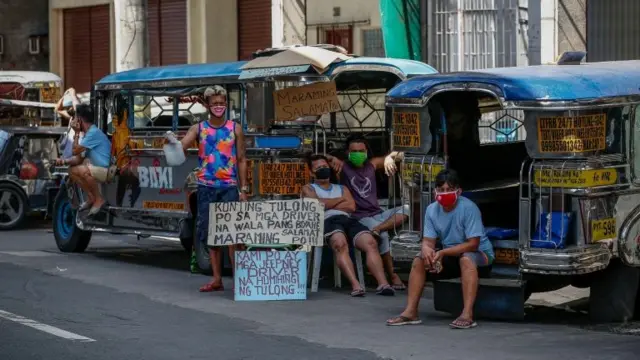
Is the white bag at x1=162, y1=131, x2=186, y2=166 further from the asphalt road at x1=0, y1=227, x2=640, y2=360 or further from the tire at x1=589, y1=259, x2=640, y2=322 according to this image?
the tire at x1=589, y1=259, x2=640, y2=322

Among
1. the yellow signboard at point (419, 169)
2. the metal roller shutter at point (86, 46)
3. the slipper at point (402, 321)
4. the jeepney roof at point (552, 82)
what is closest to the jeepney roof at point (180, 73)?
the yellow signboard at point (419, 169)

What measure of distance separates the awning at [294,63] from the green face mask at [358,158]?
101 centimetres

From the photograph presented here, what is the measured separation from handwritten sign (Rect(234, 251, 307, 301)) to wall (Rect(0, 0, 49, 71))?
21.6 m

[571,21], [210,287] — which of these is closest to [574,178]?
[210,287]

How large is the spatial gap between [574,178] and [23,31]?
24616 mm

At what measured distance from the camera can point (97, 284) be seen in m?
13.6

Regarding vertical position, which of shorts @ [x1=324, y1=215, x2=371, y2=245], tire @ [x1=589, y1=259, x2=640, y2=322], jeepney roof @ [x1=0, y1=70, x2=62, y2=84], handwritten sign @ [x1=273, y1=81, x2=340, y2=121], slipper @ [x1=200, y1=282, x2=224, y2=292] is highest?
jeepney roof @ [x1=0, y1=70, x2=62, y2=84]

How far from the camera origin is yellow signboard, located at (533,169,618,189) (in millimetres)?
10531

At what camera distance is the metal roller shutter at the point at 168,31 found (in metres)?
28.6

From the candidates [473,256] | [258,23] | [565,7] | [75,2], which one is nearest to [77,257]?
[473,256]

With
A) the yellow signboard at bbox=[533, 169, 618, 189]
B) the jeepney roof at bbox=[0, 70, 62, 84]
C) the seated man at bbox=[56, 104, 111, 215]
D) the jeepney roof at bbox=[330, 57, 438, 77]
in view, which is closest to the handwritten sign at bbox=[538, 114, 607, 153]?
the yellow signboard at bbox=[533, 169, 618, 189]

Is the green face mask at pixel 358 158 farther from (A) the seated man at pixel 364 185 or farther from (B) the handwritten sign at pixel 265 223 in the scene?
(B) the handwritten sign at pixel 265 223

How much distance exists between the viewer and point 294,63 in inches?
545

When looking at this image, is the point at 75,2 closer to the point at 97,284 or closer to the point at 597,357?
the point at 97,284
